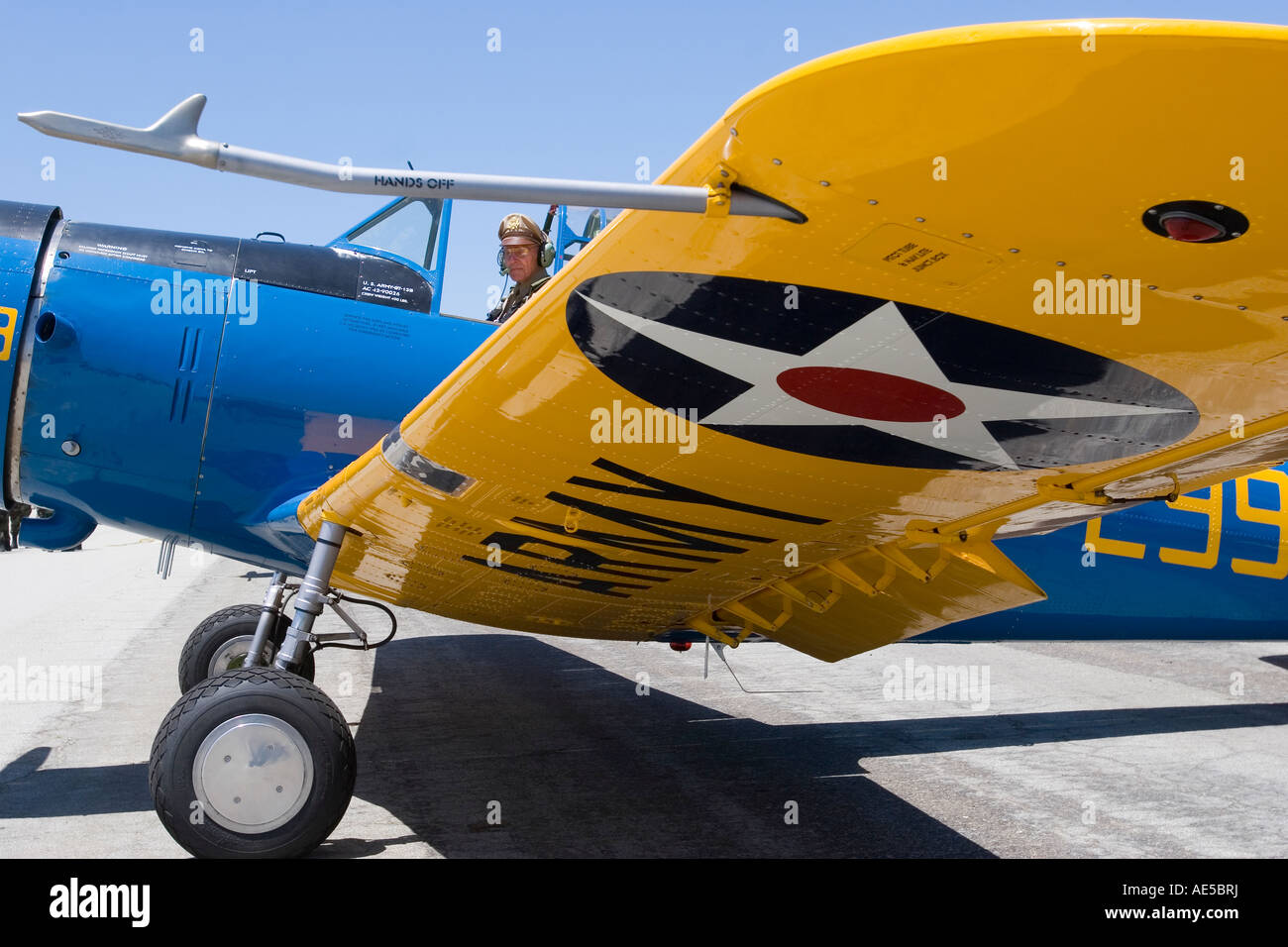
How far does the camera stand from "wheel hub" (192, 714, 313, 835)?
3.23 m

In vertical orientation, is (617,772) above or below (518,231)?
below

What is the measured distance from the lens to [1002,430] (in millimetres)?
2547

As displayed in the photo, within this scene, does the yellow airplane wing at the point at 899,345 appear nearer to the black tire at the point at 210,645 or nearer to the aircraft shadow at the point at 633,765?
the aircraft shadow at the point at 633,765

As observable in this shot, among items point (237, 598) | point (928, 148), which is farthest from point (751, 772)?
point (237, 598)

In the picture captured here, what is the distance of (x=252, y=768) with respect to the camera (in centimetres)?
325

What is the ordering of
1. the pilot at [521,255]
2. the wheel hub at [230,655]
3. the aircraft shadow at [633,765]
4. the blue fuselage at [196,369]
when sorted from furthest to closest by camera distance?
the wheel hub at [230,655] → the pilot at [521,255] → the blue fuselage at [196,369] → the aircraft shadow at [633,765]

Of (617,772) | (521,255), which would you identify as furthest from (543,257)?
(617,772)

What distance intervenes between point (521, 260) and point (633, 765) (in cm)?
248

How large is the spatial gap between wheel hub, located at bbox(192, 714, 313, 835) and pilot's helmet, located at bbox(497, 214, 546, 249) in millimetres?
→ 2265

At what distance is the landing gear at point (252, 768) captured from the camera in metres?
3.21

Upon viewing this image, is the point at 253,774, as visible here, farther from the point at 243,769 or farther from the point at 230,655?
the point at 230,655

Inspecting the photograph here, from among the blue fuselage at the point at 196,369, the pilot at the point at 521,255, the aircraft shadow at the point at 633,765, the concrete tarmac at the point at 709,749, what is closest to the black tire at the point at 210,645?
the concrete tarmac at the point at 709,749

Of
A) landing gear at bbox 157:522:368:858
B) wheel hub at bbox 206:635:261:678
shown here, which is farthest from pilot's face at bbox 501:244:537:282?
wheel hub at bbox 206:635:261:678

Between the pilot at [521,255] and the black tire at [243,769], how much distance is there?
6.21 feet
